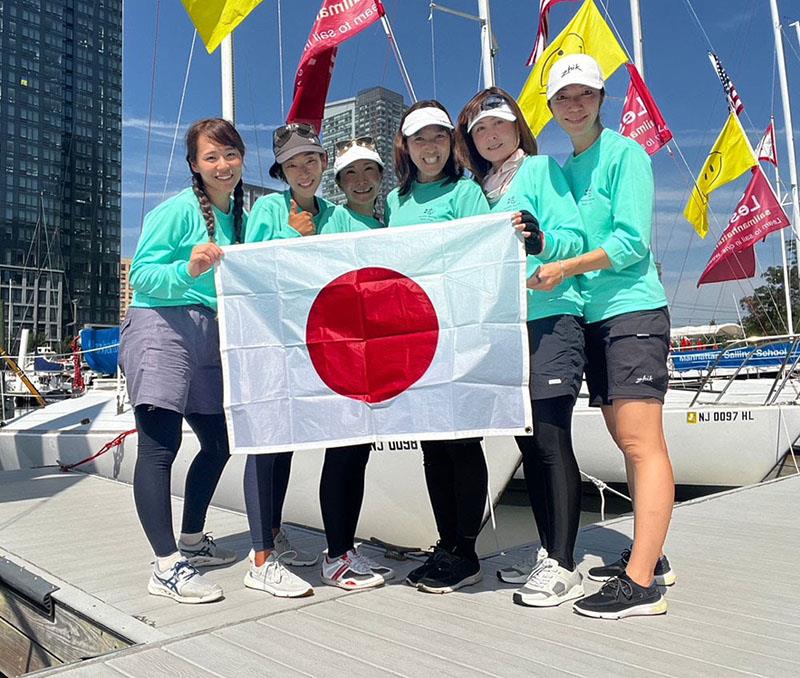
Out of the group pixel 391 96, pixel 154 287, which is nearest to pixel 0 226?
pixel 391 96

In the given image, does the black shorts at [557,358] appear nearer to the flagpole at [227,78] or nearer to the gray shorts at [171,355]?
the gray shorts at [171,355]

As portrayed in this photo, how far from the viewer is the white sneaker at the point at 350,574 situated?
295cm

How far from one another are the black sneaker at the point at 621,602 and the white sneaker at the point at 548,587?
0.30 feet

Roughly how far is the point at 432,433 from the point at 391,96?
22.3 ft

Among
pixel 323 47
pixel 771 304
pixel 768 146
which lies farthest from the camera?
pixel 771 304

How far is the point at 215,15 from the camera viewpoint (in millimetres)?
6062

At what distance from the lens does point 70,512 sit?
479 centimetres

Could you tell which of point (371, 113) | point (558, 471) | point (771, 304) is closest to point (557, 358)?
point (558, 471)

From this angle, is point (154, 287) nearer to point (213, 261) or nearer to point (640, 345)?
point (213, 261)

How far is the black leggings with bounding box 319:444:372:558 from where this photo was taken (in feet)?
9.81

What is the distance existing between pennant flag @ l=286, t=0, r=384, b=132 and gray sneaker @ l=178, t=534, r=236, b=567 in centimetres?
423

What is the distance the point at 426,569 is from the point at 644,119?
29.7 feet

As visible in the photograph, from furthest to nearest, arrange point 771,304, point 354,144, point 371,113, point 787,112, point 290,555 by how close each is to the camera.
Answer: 1. point 771,304
2. point 787,112
3. point 371,113
4. point 290,555
5. point 354,144

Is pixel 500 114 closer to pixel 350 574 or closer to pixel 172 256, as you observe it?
pixel 172 256
